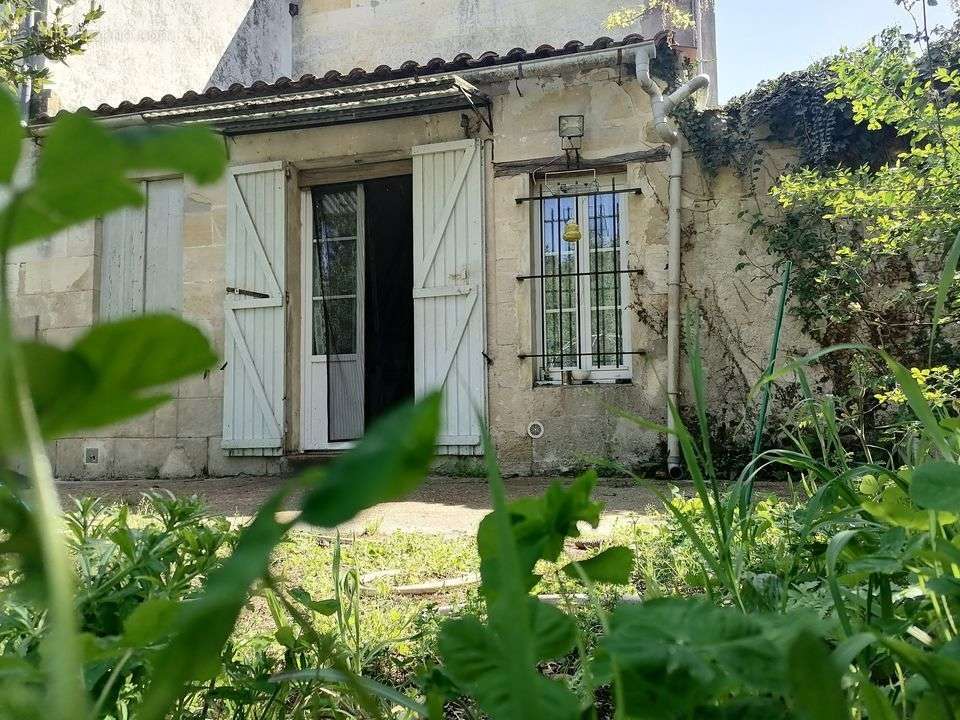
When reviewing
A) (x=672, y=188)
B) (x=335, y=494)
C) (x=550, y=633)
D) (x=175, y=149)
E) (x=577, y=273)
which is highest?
(x=672, y=188)

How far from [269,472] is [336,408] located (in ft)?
2.77

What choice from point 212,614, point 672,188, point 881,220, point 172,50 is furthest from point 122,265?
point 212,614

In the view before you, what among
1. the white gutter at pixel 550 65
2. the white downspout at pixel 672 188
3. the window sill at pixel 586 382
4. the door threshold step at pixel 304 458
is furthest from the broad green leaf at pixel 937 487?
the door threshold step at pixel 304 458

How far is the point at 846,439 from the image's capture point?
17.6ft

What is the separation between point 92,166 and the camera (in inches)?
9.2

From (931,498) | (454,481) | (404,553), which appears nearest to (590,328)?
(454,481)

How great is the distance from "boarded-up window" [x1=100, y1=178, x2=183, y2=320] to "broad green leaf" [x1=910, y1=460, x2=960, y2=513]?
725 cm

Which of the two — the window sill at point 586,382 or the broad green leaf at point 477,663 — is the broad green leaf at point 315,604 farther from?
the window sill at point 586,382

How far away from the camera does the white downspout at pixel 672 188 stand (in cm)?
586

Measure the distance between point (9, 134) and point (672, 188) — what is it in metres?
6.15

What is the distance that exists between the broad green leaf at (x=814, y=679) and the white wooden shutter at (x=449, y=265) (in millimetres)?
5865

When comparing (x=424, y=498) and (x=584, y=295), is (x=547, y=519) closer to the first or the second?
(x=424, y=498)

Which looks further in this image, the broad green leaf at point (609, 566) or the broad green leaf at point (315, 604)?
the broad green leaf at point (315, 604)

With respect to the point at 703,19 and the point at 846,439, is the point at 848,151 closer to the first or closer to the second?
the point at 846,439
